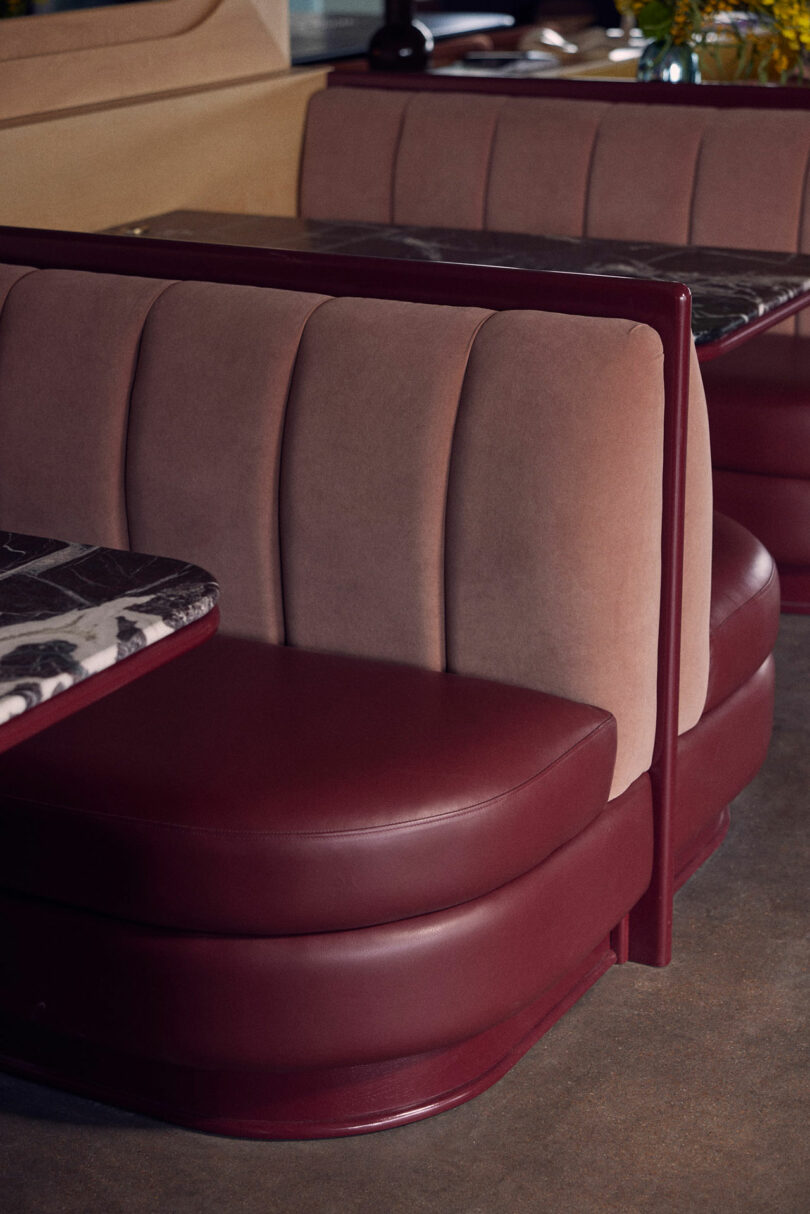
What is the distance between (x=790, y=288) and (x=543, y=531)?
1.11 metres

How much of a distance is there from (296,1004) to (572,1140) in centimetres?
Result: 36

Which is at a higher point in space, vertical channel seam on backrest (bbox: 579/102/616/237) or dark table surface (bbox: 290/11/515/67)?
dark table surface (bbox: 290/11/515/67)

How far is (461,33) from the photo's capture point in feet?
17.7

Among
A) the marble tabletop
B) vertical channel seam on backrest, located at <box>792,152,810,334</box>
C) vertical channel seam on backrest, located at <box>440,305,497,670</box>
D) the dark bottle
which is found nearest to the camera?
vertical channel seam on backrest, located at <box>440,305,497,670</box>

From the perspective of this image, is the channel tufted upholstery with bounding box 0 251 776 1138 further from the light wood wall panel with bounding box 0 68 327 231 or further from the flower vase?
the flower vase

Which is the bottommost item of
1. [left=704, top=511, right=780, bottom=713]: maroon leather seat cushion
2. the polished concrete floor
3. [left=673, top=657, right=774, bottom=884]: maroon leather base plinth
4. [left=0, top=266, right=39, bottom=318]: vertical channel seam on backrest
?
the polished concrete floor

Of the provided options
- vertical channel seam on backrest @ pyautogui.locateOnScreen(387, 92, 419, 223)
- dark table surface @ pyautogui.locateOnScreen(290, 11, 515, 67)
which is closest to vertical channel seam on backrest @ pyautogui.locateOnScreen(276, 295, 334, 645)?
vertical channel seam on backrest @ pyautogui.locateOnScreen(387, 92, 419, 223)

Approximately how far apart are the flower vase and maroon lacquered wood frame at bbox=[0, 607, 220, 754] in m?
2.91

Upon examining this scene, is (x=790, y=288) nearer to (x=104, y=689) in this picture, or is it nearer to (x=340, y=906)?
(x=340, y=906)

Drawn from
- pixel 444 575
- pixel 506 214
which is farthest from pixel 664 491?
pixel 506 214

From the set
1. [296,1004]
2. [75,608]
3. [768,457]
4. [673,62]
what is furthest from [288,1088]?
[673,62]

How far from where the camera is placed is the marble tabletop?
2623 millimetres

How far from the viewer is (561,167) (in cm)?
355

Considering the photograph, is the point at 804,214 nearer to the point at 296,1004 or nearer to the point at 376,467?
the point at 376,467
